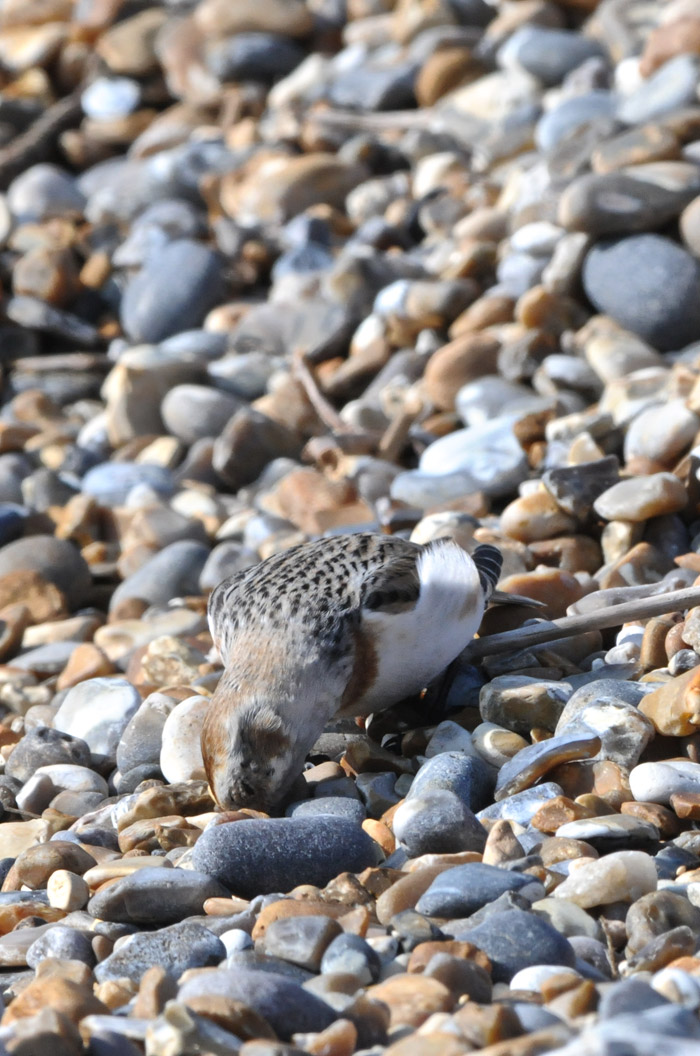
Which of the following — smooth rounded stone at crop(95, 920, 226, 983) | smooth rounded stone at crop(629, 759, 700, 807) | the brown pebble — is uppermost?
the brown pebble

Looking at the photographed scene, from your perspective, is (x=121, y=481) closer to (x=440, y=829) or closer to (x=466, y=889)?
(x=440, y=829)

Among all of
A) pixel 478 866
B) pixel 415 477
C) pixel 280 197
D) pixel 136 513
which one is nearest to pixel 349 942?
pixel 478 866

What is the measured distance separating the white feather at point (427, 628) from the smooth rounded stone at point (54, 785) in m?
0.94

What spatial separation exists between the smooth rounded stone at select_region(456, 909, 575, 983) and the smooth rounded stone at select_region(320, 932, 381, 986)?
198 millimetres

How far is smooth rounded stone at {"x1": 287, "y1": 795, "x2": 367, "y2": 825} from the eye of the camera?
137 inches

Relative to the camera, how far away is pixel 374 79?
1002cm

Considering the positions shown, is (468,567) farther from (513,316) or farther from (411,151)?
(411,151)

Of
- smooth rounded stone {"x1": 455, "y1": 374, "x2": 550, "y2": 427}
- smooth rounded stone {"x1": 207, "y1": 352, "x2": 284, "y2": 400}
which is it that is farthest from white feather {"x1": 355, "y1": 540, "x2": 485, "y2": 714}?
smooth rounded stone {"x1": 207, "y1": 352, "x2": 284, "y2": 400}

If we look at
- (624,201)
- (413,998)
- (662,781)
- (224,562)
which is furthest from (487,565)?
(624,201)

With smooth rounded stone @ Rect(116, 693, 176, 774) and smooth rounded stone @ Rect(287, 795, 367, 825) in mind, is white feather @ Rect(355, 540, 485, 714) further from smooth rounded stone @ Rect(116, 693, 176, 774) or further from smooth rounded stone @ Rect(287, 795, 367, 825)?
smooth rounded stone @ Rect(116, 693, 176, 774)

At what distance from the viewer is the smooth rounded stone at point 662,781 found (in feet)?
10.8

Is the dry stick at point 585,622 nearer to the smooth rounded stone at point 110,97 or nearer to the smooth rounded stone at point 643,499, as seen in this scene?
the smooth rounded stone at point 643,499

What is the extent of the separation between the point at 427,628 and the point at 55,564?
117 inches

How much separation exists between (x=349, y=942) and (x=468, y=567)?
56.3 inches
